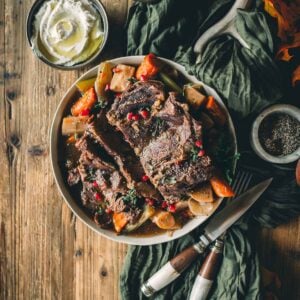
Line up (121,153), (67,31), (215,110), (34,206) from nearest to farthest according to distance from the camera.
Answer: (215,110), (121,153), (67,31), (34,206)

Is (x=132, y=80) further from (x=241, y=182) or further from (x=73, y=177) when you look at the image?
(x=241, y=182)

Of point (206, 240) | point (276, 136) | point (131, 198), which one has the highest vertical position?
point (276, 136)

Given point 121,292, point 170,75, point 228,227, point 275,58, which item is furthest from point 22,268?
point 275,58

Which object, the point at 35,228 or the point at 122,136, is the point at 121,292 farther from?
the point at 122,136

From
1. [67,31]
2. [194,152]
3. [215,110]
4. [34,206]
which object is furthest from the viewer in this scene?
[34,206]

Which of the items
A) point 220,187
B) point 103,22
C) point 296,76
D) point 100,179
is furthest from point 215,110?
point 103,22

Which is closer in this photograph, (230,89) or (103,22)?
(230,89)

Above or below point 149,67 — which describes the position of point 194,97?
below

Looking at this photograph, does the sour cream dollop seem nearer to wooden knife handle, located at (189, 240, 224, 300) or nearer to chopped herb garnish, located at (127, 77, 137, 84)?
chopped herb garnish, located at (127, 77, 137, 84)
